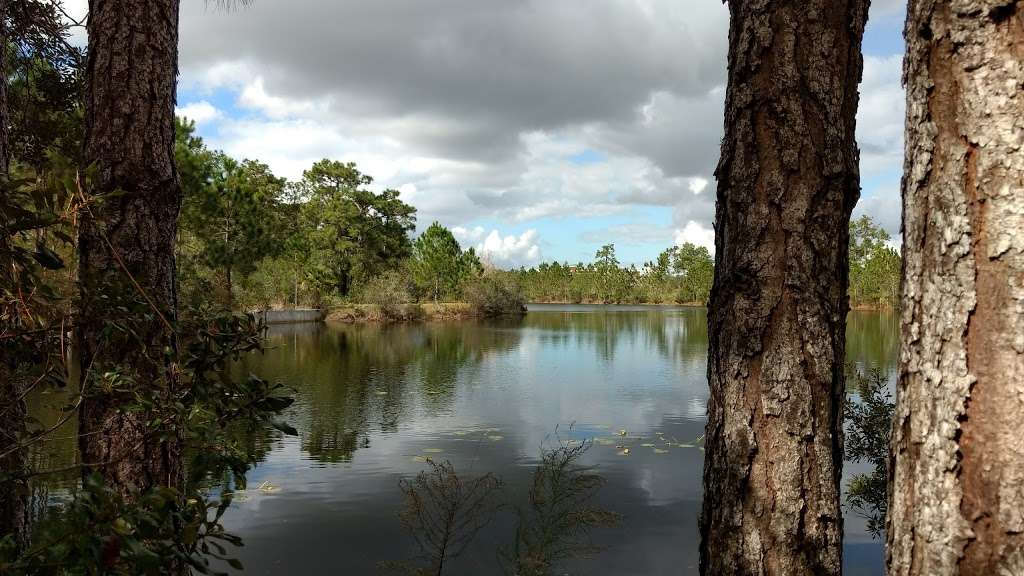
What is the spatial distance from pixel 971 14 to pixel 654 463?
7.62 m

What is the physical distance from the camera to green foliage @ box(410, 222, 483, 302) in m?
42.2

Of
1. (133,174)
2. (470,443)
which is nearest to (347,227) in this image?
(470,443)

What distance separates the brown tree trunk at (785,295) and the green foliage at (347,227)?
34807 mm

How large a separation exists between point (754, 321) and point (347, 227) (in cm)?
3616

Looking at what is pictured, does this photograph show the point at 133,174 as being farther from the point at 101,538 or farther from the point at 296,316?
the point at 296,316

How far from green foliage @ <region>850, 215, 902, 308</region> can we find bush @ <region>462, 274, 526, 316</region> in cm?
2243

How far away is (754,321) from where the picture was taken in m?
2.24

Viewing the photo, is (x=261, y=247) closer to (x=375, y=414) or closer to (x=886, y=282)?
(x=375, y=414)

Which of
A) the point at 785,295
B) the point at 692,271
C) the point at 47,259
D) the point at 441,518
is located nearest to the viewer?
the point at 47,259

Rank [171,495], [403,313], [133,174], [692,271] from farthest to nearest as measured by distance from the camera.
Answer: [692,271] → [403,313] → [133,174] → [171,495]

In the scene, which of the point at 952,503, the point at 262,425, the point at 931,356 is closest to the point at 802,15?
the point at 931,356

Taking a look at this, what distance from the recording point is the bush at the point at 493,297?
41366 millimetres

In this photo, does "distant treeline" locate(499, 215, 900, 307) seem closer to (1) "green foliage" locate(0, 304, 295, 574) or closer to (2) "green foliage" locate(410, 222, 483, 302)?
(2) "green foliage" locate(410, 222, 483, 302)

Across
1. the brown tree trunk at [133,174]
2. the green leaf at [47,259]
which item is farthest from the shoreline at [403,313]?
the green leaf at [47,259]
